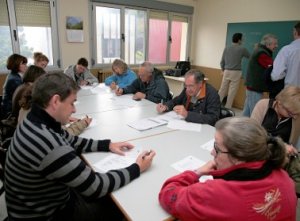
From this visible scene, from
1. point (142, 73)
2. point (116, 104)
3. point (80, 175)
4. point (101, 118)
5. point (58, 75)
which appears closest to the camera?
point (80, 175)

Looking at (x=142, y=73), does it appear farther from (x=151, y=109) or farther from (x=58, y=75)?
(x=58, y=75)

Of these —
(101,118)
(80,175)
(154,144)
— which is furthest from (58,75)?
(101,118)

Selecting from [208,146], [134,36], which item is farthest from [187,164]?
[134,36]

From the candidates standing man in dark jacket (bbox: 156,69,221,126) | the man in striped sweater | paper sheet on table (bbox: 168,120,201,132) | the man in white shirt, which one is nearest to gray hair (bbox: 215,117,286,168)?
the man in striped sweater

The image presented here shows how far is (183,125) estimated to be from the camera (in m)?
2.08

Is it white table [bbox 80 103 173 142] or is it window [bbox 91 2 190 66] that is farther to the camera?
window [bbox 91 2 190 66]

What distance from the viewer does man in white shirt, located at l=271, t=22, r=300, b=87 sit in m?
2.87

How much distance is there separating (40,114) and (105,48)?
427 cm

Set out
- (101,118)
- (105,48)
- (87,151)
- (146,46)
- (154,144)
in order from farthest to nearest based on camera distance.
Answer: (146,46) → (105,48) → (101,118) → (154,144) → (87,151)

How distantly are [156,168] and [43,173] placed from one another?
2.04 feet

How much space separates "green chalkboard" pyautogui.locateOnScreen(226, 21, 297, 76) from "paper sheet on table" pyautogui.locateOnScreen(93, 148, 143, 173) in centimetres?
416

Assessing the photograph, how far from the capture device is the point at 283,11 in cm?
435

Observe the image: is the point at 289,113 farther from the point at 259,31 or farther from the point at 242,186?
the point at 259,31

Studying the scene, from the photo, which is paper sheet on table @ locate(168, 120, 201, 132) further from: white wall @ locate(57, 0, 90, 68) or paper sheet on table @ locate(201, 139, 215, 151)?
white wall @ locate(57, 0, 90, 68)
